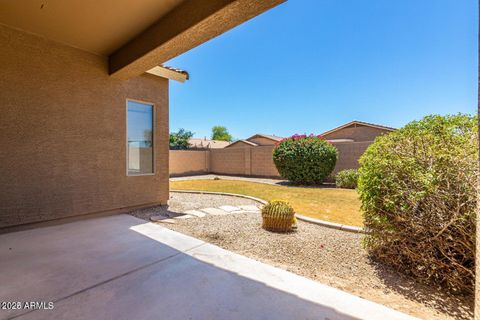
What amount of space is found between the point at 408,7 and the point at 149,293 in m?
10.3

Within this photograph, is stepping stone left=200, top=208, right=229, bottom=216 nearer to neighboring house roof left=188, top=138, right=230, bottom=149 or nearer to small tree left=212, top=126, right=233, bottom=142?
neighboring house roof left=188, top=138, right=230, bottom=149

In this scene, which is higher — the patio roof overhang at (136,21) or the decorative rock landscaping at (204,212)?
the patio roof overhang at (136,21)

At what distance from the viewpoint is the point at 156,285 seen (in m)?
2.61

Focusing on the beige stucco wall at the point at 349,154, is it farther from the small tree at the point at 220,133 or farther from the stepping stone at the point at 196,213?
the small tree at the point at 220,133

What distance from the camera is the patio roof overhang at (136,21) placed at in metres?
3.35

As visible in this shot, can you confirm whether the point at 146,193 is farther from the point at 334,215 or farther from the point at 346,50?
the point at 346,50

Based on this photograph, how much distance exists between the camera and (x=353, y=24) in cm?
979

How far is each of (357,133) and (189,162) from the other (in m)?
16.8

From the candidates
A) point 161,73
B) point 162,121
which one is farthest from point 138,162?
point 161,73

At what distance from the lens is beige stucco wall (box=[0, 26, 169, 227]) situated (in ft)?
14.4

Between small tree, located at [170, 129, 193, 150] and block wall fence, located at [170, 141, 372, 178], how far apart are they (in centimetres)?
1014

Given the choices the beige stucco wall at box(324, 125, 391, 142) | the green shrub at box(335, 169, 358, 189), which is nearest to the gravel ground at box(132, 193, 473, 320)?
the green shrub at box(335, 169, 358, 189)

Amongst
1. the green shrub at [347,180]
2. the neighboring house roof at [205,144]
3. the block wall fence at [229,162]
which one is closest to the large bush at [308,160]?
the green shrub at [347,180]

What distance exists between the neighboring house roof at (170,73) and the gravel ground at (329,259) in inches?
160
